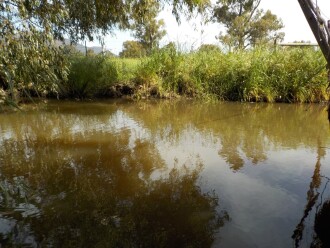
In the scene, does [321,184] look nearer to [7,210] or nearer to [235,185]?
[235,185]

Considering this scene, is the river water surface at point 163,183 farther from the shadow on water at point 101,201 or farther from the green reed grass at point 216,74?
the green reed grass at point 216,74

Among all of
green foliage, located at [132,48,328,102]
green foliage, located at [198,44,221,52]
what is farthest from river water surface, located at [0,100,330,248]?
green foliage, located at [198,44,221,52]

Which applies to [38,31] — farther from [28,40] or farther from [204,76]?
[204,76]

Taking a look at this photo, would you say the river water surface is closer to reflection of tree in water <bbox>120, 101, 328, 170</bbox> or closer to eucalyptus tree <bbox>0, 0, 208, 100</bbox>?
reflection of tree in water <bbox>120, 101, 328, 170</bbox>

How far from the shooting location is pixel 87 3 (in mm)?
7883

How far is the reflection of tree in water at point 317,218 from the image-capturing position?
2.55 meters

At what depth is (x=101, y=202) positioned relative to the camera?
3215 millimetres

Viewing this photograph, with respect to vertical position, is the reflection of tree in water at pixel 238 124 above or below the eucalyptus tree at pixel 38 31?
below

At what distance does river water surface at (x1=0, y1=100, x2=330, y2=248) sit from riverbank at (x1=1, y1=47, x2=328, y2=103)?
2941 mm

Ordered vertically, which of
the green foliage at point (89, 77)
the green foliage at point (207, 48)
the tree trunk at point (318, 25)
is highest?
the green foliage at point (207, 48)

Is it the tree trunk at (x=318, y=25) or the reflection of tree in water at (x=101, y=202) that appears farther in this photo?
the tree trunk at (x=318, y=25)

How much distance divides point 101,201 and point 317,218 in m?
1.98

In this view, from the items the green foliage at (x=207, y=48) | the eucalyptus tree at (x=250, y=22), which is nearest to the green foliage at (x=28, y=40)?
the green foliage at (x=207, y=48)

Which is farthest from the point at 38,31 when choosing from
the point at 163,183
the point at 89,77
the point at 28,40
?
the point at 89,77
